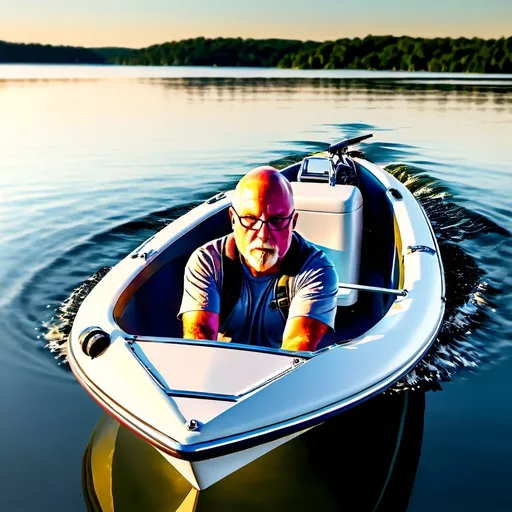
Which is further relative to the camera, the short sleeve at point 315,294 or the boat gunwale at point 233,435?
the short sleeve at point 315,294

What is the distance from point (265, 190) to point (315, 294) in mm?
530

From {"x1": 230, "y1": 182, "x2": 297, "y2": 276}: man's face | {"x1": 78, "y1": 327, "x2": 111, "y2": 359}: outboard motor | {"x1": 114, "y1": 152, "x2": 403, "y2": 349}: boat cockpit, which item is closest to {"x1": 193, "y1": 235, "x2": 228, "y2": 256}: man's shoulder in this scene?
{"x1": 230, "y1": 182, "x2": 297, "y2": 276}: man's face

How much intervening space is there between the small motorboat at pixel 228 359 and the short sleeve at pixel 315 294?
173 mm

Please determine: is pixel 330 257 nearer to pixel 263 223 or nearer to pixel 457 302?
pixel 457 302

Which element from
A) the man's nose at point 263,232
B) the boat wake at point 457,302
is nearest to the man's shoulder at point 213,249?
the man's nose at point 263,232

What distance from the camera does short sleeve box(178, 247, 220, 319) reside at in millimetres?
2863

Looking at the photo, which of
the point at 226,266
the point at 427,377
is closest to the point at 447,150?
the point at 427,377

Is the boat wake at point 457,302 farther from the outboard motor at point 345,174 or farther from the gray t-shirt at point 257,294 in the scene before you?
the gray t-shirt at point 257,294

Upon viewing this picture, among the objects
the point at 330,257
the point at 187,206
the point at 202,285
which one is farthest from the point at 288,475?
the point at 187,206

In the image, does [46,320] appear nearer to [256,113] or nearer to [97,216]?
[97,216]

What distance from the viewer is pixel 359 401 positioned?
2672mm

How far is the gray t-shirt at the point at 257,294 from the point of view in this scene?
283 cm

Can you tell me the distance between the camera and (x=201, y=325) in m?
2.88

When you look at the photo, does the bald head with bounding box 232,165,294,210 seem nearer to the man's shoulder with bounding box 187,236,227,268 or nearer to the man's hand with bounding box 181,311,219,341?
the man's shoulder with bounding box 187,236,227,268
